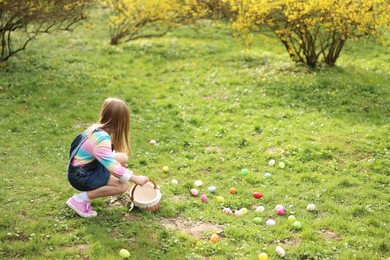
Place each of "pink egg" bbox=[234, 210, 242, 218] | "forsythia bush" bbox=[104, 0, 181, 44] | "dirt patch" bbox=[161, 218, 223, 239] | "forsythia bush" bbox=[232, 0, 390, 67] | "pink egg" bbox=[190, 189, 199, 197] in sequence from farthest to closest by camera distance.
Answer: "forsythia bush" bbox=[104, 0, 181, 44] < "forsythia bush" bbox=[232, 0, 390, 67] < "pink egg" bbox=[190, 189, 199, 197] < "pink egg" bbox=[234, 210, 242, 218] < "dirt patch" bbox=[161, 218, 223, 239]

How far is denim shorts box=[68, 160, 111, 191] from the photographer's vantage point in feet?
16.8

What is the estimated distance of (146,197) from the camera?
18.5 ft

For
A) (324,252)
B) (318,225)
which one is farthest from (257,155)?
(324,252)

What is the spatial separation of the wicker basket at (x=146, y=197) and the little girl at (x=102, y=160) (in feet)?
0.73

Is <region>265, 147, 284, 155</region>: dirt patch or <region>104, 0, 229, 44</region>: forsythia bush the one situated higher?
<region>104, 0, 229, 44</region>: forsythia bush

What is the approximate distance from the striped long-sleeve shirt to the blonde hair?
109 millimetres

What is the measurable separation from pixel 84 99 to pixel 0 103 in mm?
1580

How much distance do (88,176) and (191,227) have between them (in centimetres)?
127

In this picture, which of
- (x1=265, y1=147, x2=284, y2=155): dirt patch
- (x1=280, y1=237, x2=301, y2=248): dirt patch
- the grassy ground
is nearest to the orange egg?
the grassy ground

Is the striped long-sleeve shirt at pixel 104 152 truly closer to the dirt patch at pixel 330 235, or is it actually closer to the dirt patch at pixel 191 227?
the dirt patch at pixel 191 227

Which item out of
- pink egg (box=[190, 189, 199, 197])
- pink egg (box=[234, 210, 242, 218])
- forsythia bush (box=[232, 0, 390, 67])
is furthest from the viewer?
forsythia bush (box=[232, 0, 390, 67])

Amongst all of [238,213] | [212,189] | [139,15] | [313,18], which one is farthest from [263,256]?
[139,15]

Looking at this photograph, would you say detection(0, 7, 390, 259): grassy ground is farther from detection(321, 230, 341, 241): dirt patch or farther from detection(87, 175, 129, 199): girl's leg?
detection(87, 175, 129, 199): girl's leg

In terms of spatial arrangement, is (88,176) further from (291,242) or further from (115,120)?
(291,242)
